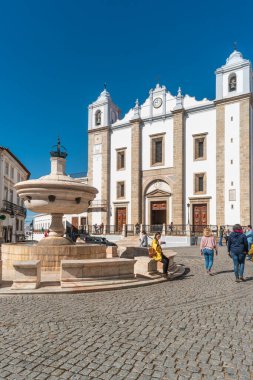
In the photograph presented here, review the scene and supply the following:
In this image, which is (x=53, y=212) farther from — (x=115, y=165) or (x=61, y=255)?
(x=115, y=165)

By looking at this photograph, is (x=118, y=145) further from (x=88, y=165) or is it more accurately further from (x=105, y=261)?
(x=105, y=261)

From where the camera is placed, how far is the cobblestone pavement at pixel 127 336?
3.13m

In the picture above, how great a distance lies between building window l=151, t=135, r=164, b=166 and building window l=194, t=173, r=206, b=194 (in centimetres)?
456

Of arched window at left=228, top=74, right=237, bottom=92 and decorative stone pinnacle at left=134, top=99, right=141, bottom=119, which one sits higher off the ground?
arched window at left=228, top=74, right=237, bottom=92

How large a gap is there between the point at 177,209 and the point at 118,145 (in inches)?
413

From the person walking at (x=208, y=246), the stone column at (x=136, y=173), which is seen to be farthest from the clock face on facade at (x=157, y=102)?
the person walking at (x=208, y=246)

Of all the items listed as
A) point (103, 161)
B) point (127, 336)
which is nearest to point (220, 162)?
point (103, 161)

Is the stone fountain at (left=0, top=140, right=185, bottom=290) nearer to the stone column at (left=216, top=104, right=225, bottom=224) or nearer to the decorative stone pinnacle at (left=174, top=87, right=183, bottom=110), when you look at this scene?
the stone column at (left=216, top=104, right=225, bottom=224)

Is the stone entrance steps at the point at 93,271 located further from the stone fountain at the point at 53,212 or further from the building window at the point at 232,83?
the building window at the point at 232,83

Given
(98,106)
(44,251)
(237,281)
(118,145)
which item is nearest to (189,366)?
(237,281)

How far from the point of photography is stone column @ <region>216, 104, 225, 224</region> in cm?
2790

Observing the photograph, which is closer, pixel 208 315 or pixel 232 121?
pixel 208 315

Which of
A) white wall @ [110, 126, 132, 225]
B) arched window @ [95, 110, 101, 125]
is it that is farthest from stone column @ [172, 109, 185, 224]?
arched window @ [95, 110, 101, 125]

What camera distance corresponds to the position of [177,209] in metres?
30.3
